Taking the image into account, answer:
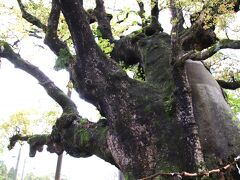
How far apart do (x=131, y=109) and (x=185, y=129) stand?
4.06 feet

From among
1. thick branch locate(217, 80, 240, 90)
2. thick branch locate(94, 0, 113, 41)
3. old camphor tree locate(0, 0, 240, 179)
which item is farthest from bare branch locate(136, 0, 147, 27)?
thick branch locate(217, 80, 240, 90)

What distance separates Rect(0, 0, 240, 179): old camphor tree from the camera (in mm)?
5430

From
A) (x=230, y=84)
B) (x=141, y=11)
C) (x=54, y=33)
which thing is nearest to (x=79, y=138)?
(x=54, y=33)

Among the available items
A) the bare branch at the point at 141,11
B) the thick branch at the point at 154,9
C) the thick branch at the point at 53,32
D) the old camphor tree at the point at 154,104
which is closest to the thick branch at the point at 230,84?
the old camphor tree at the point at 154,104

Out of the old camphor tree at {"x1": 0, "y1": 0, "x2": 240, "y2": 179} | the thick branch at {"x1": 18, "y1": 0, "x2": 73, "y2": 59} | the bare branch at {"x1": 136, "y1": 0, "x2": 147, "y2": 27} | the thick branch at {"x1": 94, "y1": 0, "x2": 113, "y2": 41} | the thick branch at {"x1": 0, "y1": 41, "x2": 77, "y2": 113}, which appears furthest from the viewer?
the bare branch at {"x1": 136, "y1": 0, "x2": 147, "y2": 27}

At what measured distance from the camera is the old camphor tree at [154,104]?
17.8 ft

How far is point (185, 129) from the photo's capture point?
549cm

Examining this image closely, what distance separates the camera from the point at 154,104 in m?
6.22

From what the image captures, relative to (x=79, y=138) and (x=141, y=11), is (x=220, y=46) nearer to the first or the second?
(x=79, y=138)

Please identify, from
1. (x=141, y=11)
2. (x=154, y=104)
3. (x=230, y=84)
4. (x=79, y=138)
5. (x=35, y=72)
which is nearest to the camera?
(x=154, y=104)

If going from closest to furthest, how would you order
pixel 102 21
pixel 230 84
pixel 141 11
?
pixel 230 84 → pixel 102 21 → pixel 141 11

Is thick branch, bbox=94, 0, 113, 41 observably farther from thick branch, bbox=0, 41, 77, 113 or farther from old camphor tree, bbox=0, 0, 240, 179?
thick branch, bbox=0, 41, 77, 113

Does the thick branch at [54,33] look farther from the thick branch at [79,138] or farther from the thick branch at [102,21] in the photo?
the thick branch at [102,21]

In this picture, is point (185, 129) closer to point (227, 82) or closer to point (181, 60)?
point (181, 60)
